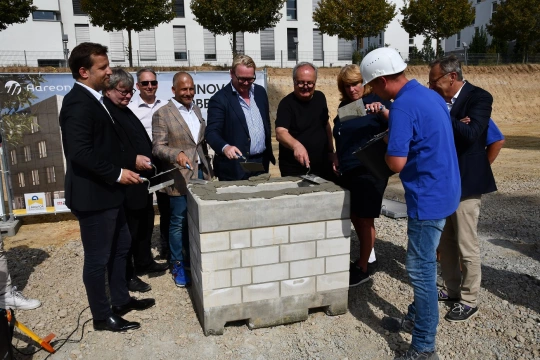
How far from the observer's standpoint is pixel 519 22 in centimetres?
2725

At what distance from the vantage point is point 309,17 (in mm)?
31594

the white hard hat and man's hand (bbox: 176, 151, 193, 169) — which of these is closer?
the white hard hat

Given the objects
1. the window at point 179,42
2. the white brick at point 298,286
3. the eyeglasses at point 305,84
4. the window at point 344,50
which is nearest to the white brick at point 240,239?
the white brick at point 298,286

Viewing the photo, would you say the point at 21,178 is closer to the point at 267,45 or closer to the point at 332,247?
the point at 332,247

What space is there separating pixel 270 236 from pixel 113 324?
140 centimetres

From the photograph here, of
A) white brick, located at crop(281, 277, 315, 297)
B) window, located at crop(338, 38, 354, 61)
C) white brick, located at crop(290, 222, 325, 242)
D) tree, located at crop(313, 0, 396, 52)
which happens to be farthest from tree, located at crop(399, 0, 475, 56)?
white brick, located at crop(281, 277, 315, 297)

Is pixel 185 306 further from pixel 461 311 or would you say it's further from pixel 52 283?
pixel 461 311

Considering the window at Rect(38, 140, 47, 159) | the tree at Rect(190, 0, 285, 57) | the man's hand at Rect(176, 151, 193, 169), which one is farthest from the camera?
the tree at Rect(190, 0, 285, 57)

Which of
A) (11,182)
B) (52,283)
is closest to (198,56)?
(11,182)

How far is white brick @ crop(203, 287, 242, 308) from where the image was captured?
127 inches

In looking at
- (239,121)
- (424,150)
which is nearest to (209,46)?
(239,121)

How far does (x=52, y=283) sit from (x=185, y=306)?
1530 millimetres

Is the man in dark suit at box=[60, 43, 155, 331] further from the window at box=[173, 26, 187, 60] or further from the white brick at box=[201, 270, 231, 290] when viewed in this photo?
the window at box=[173, 26, 187, 60]

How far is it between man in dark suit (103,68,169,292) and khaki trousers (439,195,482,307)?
99.2 inches
